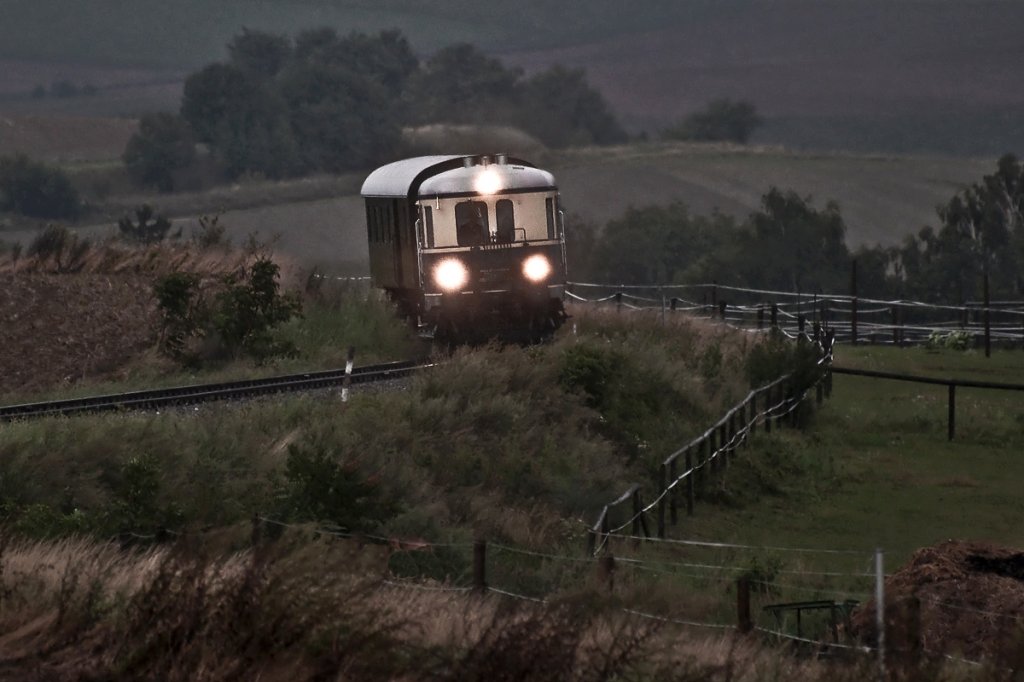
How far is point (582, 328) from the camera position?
33.8 m

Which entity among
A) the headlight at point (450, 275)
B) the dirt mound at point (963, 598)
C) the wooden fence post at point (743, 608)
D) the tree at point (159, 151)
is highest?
the tree at point (159, 151)

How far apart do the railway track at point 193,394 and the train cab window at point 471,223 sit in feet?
9.88

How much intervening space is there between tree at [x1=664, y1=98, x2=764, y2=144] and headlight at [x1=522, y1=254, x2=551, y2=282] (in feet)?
270

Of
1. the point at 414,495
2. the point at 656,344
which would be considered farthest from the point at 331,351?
the point at 414,495

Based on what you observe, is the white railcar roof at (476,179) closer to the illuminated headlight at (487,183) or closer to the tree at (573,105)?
the illuminated headlight at (487,183)

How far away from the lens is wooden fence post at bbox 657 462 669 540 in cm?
2211

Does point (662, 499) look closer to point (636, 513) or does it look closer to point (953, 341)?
point (636, 513)

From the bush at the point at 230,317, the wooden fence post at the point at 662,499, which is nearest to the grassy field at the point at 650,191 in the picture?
the bush at the point at 230,317

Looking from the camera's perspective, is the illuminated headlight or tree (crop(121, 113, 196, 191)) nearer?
the illuminated headlight

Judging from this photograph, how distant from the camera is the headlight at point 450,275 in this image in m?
29.8

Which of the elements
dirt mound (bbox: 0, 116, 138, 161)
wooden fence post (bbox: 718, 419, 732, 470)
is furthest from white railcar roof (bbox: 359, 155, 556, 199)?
dirt mound (bbox: 0, 116, 138, 161)

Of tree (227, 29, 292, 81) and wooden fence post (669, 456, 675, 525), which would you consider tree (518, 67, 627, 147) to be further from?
wooden fence post (669, 456, 675, 525)

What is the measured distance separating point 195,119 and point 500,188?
8466 centimetres

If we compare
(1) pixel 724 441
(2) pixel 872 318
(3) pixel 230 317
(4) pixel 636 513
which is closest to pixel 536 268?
(1) pixel 724 441
